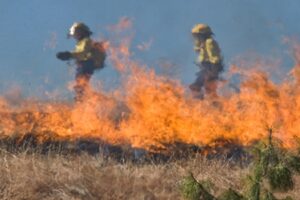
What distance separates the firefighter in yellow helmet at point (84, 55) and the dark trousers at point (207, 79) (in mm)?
2776

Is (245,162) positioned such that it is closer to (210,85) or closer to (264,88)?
(264,88)

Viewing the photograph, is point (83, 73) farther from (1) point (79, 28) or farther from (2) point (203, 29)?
(2) point (203, 29)

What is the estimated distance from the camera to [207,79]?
14.2 meters

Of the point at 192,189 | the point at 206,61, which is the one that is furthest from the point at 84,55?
the point at 192,189

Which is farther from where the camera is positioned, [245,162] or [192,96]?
[192,96]

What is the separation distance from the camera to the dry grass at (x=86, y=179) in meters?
5.75

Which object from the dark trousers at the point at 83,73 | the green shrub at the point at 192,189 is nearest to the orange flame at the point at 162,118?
the dark trousers at the point at 83,73

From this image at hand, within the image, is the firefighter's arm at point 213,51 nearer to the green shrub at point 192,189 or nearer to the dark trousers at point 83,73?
the dark trousers at point 83,73

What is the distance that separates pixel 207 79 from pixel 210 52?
2.50ft

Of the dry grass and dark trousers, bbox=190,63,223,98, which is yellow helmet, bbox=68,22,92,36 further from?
the dry grass

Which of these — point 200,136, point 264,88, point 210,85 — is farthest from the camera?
point 210,85

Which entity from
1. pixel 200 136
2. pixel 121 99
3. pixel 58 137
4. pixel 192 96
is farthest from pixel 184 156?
pixel 192 96

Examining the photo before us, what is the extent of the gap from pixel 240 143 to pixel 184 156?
165 cm

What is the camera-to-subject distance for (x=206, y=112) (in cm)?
1078
